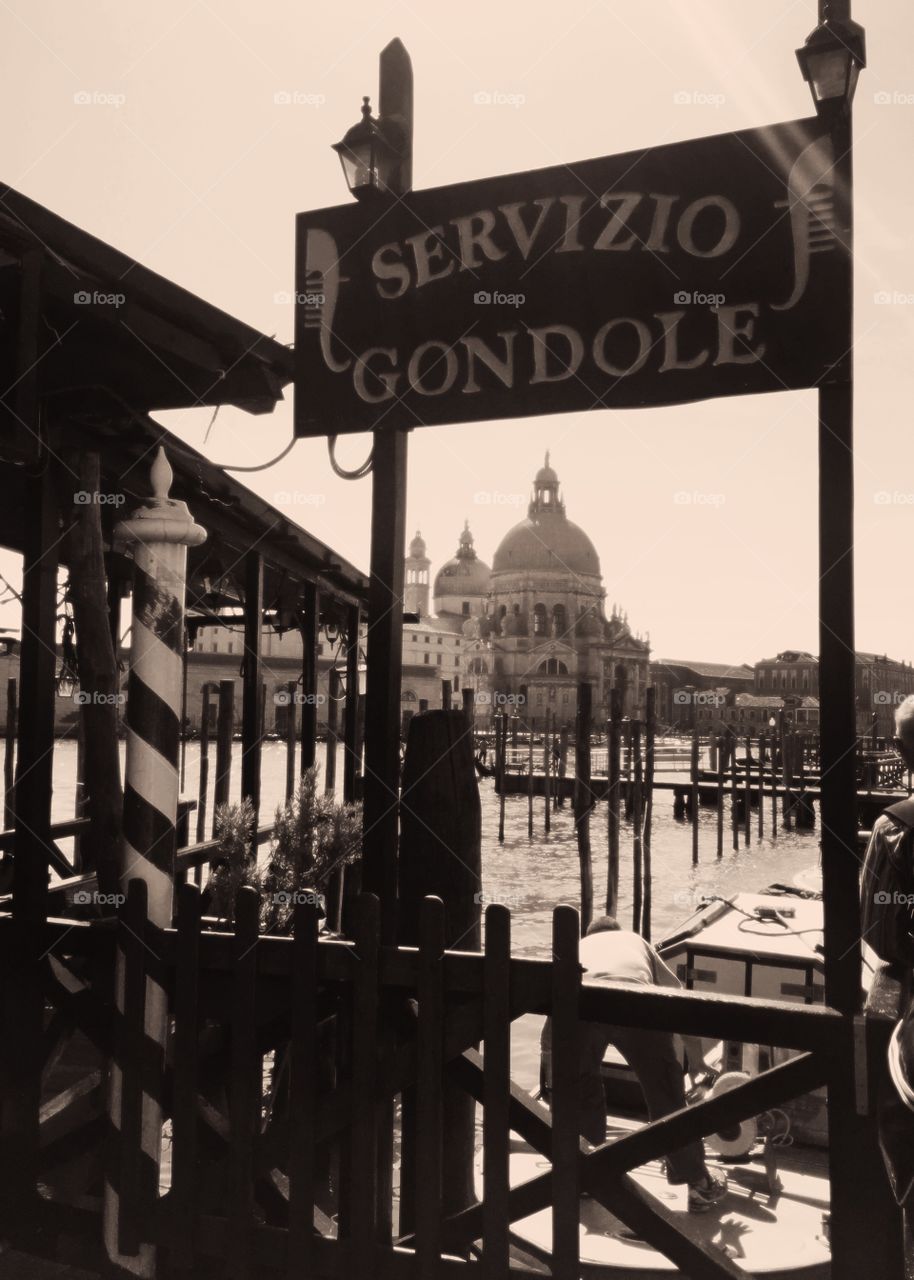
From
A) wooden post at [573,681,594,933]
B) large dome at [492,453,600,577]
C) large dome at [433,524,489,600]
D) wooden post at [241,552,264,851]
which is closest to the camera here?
wooden post at [241,552,264,851]

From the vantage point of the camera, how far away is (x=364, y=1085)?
2.82 metres

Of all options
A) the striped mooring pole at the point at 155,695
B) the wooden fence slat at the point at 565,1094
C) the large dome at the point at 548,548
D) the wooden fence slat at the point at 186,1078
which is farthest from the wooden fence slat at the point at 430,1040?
the large dome at the point at 548,548

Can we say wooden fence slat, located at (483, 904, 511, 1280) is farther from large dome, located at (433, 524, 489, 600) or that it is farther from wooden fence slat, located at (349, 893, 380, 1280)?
large dome, located at (433, 524, 489, 600)

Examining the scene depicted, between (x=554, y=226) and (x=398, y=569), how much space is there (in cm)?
119

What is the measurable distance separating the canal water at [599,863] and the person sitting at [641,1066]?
305 centimetres

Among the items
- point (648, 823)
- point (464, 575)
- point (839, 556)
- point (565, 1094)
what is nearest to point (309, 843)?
point (565, 1094)

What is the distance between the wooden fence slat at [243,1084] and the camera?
9.48 feet

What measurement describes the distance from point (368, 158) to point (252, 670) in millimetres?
5309

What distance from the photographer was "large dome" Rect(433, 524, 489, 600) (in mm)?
108125

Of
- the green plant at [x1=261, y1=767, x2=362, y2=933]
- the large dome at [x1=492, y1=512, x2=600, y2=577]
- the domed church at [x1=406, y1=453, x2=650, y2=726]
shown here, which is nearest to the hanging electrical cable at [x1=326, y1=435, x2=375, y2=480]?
the green plant at [x1=261, y1=767, x2=362, y2=933]

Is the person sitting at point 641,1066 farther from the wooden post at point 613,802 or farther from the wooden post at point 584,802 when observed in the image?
the wooden post at point 613,802

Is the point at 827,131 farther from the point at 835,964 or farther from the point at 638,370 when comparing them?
the point at 835,964

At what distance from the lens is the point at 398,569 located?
A: 3.31m

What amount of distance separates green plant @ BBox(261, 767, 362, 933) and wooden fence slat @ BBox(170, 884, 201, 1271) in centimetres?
438
